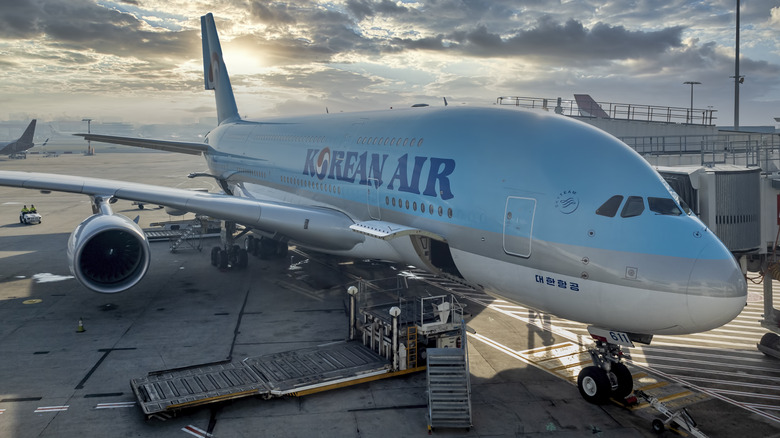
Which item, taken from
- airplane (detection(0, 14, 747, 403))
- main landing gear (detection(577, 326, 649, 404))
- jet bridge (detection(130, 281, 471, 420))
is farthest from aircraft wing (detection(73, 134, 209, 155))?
main landing gear (detection(577, 326, 649, 404))

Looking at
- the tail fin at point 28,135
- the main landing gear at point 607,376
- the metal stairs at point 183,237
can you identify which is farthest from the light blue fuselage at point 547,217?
the tail fin at point 28,135

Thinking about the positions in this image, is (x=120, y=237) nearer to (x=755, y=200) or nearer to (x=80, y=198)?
(x=755, y=200)

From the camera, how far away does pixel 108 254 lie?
17766 millimetres

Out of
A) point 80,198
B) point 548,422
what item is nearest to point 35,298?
point 548,422

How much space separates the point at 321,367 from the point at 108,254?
860 cm

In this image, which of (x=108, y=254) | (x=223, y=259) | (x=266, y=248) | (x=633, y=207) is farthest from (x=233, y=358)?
(x=266, y=248)

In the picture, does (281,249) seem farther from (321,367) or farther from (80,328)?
(321,367)

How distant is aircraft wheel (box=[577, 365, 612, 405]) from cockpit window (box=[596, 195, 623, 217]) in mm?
3476

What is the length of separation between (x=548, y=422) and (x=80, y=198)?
50817mm

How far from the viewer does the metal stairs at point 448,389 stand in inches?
435

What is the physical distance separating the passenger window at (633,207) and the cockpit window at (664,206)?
0.47ft

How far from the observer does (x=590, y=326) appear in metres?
11.6

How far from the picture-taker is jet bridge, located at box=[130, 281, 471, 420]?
11.8 meters

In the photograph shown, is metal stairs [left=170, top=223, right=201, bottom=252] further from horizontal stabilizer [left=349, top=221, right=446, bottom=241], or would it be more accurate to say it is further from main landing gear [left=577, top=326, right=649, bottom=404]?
main landing gear [left=577, top=326, right=649, bottom=404]
